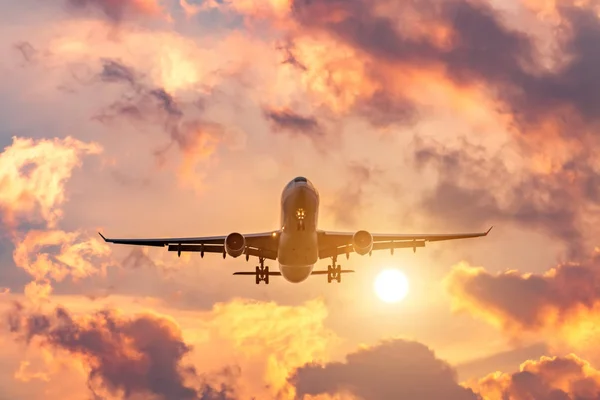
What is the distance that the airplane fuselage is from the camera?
51562 mm

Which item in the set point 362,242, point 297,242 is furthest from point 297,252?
point 362,242

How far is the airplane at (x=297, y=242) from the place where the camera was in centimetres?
5216

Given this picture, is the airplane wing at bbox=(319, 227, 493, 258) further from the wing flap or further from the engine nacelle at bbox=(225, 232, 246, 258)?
the engine nacelle at bbox=(225, 232, 246, 258)

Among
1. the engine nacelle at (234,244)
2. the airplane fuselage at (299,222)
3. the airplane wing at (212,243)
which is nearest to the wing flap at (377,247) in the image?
the airplane wing at (212,243)

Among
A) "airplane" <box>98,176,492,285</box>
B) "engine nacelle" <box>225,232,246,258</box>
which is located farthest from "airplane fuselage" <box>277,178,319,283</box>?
"engine nacelle" <box>225,232,246,258</box>

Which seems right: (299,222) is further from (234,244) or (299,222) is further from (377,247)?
(377,247)

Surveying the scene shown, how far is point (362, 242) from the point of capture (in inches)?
2335

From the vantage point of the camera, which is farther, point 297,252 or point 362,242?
point 362,242

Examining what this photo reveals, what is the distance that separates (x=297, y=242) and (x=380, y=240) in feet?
42.8

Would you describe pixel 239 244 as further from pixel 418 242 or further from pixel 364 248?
pixel 418 242

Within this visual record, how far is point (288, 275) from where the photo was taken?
2398 inches

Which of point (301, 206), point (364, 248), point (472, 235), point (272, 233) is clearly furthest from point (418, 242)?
point (301, 206)

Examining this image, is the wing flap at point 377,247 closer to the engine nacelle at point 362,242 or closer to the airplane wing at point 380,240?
the airplane wing at point 380,240

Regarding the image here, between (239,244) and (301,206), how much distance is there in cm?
805
